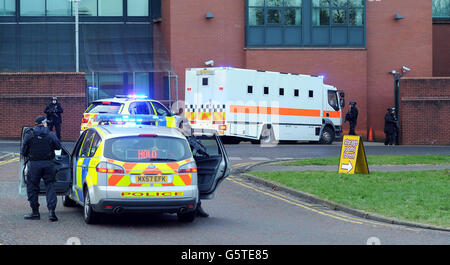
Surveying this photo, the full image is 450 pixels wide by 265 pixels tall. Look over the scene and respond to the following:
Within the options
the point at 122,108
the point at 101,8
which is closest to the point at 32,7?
the point at 101,8

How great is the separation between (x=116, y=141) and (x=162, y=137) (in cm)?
72

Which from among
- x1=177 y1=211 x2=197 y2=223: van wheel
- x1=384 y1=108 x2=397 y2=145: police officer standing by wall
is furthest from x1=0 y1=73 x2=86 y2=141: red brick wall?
x1=177 y1=211 x2=197 y2=223: van wheel

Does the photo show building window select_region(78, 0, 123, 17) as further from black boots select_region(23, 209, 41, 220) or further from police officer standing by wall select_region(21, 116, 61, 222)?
black boots select_region(23, 209, 41, 220)

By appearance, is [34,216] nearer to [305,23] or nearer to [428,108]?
[428,108]

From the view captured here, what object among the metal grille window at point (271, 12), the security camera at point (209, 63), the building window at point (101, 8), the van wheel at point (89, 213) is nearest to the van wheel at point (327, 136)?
the security camera at point (209, 63)

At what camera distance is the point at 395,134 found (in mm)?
36500

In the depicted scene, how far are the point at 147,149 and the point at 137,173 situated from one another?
0.53 m

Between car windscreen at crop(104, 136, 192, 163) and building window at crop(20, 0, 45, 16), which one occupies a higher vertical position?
building window at crop(20, 0, 45, 16)

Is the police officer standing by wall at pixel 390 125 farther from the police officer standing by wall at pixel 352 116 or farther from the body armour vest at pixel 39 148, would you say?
the body armour vest at pixel 39 148

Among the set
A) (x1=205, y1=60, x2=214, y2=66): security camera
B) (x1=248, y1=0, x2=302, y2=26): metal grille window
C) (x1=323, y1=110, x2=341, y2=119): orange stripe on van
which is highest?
(x1=248, y1=0, x2=302, y2=26): metal grille window

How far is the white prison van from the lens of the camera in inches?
1241

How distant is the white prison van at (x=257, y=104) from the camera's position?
31.5m

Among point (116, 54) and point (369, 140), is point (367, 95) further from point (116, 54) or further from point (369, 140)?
point (116, 54)
